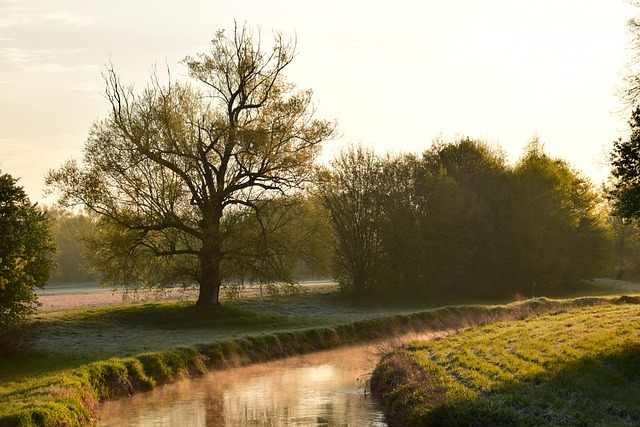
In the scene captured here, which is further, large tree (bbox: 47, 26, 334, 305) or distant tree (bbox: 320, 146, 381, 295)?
distant tree (bbox: 320, 146, 381, 295)

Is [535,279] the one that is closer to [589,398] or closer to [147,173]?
[147,173]

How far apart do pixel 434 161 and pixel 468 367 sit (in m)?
48.2

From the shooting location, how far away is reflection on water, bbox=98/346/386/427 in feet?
70.3

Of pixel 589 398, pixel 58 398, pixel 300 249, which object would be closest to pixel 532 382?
pixel 589 398

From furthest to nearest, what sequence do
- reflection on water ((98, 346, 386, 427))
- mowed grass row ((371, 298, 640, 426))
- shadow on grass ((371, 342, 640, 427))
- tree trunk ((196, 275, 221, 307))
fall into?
tree trunk ((196, 275, 221, 307)), reflection on water ((98, 346, 386, 427)), mowed grass row ((371, 298, 640, 426)), shadow on grass ((371, 342, 640, 427))

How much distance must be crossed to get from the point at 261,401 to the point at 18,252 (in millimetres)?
11375

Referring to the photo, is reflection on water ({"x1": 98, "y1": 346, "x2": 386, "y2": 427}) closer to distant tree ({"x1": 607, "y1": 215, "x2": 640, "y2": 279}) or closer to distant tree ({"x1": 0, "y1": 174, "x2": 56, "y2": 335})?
distant tree ({"x1": 0, "y1": 174, "x2": 56, "y2": 335})

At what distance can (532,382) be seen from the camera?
20406 mm

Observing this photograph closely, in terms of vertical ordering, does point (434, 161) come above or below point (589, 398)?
above

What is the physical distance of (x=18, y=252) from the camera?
28.6 metres

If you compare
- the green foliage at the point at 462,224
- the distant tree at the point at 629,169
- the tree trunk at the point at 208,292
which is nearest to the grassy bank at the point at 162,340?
the tree trunk at the point at 208,292

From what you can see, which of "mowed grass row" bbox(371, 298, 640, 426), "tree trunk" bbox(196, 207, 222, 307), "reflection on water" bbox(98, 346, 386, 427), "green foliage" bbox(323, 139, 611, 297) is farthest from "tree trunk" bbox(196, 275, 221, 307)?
"mowed grass row" bbox(371, 298, 640, 426)

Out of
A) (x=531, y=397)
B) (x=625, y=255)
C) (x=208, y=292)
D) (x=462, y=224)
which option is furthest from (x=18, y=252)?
(x=625, y=255)

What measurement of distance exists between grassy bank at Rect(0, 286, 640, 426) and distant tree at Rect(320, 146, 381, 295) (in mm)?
4447
